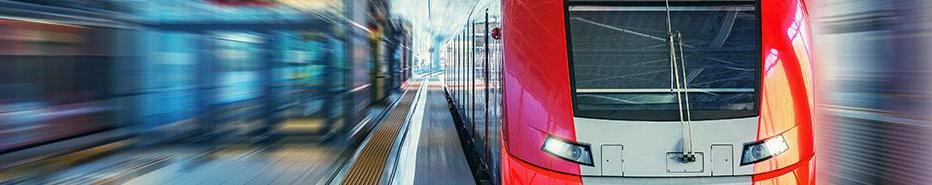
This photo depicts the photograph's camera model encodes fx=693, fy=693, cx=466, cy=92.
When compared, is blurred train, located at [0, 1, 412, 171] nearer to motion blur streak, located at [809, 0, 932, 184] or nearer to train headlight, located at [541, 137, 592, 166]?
train headlight, located at [541, 137, 592, 166]

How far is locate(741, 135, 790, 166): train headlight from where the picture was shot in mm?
3094

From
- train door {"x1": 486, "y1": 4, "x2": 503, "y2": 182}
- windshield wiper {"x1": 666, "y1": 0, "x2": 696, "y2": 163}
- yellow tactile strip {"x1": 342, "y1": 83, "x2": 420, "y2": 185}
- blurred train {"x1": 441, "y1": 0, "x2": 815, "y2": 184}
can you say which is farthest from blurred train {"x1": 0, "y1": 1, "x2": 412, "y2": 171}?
windshield wiper {"x1": 666, "y1": 0, "x2": 696, "y2": 163}

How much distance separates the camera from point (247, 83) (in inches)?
281

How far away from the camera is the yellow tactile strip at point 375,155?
5840 millimetres

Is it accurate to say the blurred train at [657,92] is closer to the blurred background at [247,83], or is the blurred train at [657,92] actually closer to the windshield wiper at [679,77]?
the windshield wiper at [679,77]

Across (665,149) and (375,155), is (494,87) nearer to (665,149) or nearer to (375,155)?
(665,149)

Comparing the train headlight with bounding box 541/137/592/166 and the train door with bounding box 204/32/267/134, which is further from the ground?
the train door with bounding box 204/32/267/134

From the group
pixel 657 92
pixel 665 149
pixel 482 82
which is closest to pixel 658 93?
pixel 657 92

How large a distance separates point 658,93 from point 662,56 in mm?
190

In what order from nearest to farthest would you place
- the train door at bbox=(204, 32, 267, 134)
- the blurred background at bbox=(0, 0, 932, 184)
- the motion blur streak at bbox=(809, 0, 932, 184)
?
the motion blur streak at bbox=(809, 0, 932, 184)
the blurred background at bbox=(0, 0, 932, 184)
the train door at bbox=(204, 32, 267, 134)

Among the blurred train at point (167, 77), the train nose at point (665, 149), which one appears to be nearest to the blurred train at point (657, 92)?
the train nose at point (665, 149)

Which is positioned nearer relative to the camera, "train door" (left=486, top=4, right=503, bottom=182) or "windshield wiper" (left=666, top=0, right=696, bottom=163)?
"windshield wiper" (left=666, top=0, right=696, bottom=163)

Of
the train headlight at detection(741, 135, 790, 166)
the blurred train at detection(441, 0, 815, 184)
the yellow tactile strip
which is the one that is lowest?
the yellow tactile strip

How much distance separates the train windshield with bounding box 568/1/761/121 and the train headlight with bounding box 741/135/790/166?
19 cm
